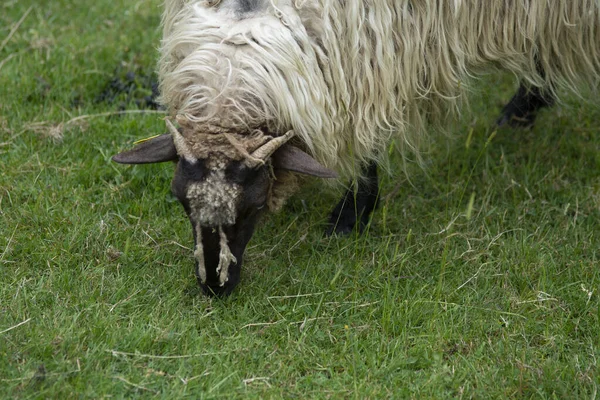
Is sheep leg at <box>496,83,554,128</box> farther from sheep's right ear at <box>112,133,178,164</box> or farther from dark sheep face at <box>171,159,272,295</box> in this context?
sheep's right ear at <box>112,133,178,164</box>

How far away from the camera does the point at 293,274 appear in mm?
3736

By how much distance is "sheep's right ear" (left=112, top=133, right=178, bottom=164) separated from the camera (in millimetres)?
3260

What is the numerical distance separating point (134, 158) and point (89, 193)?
97 cm

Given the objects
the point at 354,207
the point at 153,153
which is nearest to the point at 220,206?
the point at 153,153

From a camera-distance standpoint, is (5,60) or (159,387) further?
(5,60)

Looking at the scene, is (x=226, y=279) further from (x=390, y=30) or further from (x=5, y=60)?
(x=5, y=60)

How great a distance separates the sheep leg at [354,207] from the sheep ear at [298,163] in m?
0.88

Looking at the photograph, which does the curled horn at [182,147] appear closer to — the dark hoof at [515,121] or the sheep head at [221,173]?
the sheep head at [221,173]

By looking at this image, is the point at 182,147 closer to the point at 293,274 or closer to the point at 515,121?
the point at 293,274

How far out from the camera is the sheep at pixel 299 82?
124 inches

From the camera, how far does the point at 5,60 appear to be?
498 centimetres

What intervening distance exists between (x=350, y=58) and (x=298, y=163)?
1.72 feet

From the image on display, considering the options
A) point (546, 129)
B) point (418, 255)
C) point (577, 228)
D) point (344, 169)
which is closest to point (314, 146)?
point (344, 169)

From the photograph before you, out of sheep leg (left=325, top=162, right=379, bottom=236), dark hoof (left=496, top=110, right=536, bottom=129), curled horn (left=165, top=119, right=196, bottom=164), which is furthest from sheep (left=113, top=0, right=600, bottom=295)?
dark hoof (left=496, top=110, right=536, bottom=129)
